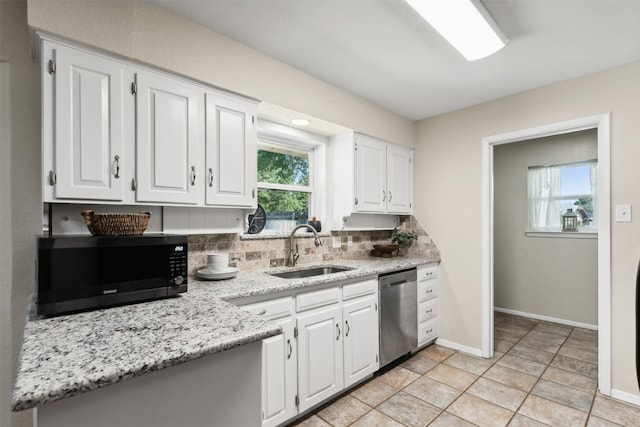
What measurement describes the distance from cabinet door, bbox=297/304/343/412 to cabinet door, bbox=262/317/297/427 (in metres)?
0.07

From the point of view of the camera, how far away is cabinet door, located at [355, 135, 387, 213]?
2963 millimetres

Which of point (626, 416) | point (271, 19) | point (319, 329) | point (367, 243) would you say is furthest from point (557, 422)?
point (271, 19)

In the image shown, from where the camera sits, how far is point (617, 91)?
2348 millimetres

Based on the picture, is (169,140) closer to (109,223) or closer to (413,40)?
(109,223)

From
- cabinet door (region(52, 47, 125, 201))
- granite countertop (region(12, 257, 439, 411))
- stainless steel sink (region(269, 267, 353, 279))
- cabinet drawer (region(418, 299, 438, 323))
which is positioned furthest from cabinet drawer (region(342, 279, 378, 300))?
cabinet door (region(52, 47, 125, 201))

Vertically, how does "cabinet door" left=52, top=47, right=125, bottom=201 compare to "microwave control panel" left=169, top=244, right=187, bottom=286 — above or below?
above

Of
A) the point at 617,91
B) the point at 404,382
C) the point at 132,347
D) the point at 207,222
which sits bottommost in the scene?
the point at 404,382

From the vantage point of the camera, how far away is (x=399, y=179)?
3.41 meters

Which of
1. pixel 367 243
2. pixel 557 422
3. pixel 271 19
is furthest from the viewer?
pixel 367 243

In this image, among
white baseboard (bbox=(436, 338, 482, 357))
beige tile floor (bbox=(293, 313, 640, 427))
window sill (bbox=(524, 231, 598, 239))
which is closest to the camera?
beige tile floor (bbox=(293, 313, 640, 427))

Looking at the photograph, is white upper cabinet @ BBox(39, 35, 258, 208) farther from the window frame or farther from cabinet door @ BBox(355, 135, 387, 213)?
the window frame

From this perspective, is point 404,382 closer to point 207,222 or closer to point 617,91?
point 207,222

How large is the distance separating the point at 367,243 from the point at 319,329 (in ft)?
4.97

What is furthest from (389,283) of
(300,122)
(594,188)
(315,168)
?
(594,188)
